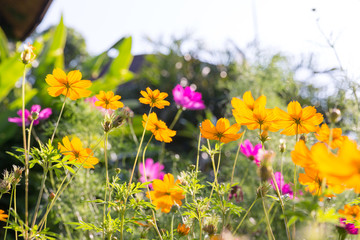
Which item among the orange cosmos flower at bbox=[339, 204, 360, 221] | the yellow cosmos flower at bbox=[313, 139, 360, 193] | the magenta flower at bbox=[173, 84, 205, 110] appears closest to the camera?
the yellow cosmos flower at bbox=[313, 139, 360, 193]

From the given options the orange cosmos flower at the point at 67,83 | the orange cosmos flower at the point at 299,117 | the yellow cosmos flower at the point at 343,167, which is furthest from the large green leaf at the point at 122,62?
the yellow cosmos flower at the point at 343,167

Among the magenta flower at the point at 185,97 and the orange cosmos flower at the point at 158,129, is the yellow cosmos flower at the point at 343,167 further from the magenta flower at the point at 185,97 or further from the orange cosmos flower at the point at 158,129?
the magenta flower at the point at 185,97

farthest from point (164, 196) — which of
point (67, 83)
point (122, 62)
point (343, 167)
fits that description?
point (122, 62)

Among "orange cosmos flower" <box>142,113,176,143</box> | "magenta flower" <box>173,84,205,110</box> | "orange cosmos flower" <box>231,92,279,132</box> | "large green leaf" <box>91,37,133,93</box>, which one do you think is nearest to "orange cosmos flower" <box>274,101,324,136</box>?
"orange cosmos flower" <box>231,92,279,132</box>

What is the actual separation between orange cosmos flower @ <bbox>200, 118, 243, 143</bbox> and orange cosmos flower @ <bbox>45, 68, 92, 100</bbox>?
165 millimetres

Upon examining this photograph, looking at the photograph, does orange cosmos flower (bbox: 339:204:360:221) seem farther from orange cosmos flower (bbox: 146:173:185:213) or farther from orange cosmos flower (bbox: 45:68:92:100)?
orange cosmos flower (bbox: 45:68:92:100)

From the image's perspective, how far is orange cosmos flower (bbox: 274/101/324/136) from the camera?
1.30ft

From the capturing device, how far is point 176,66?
2.95 m

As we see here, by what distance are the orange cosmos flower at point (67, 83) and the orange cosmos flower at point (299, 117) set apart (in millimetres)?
251

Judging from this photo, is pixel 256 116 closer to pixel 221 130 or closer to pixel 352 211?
pixel 221 130

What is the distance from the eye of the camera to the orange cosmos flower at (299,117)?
396mm

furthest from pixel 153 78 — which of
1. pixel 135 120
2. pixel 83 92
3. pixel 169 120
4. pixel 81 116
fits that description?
pixel 83 92

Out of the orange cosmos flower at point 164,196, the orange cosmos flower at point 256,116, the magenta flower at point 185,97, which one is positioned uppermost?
the orange cosmos flower at point 256,116

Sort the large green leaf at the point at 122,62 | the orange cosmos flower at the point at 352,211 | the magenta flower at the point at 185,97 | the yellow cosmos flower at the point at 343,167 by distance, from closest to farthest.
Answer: the yellow cosmos flower at the point at 343,167
the orange cosmos flower at the point at 352,211
the magenta flower at the point at 185,97
the large green leaf at the point at 122,62
